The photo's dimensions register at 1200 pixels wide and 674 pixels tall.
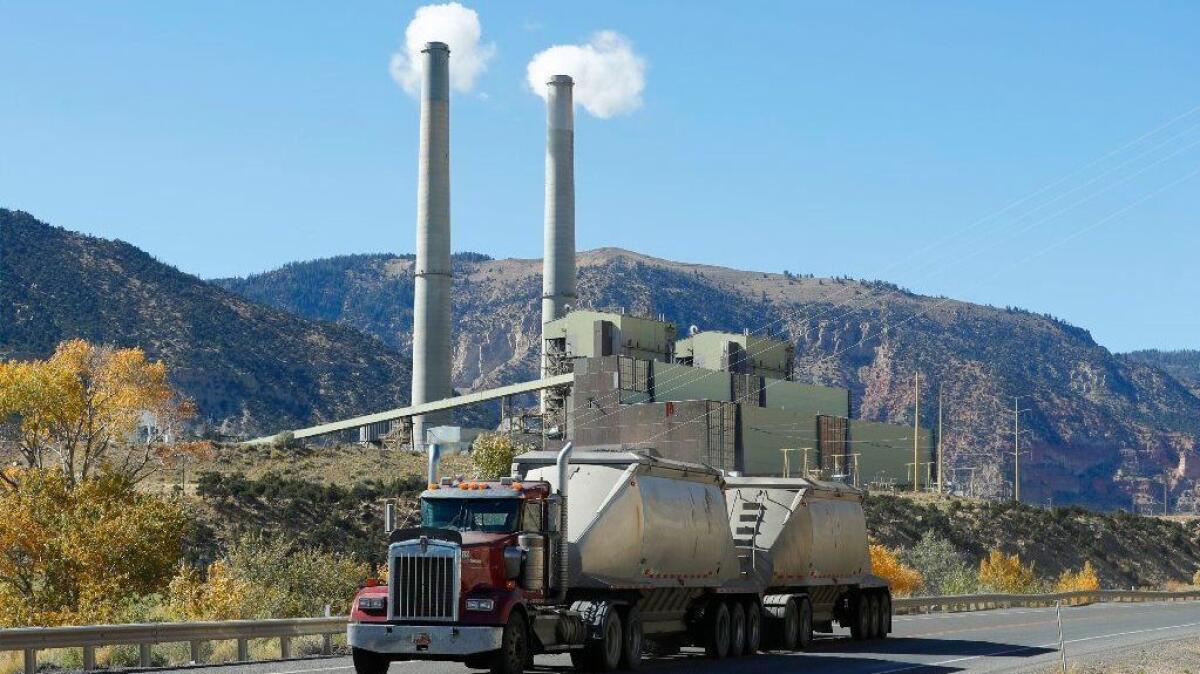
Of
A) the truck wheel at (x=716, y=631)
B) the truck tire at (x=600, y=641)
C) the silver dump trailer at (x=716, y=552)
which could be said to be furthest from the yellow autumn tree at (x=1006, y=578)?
the truck tire at (x=600, y=641)

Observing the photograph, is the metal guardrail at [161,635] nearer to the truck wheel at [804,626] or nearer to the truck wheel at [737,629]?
the truck wheel at [737,629]

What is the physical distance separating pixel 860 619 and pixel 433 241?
3335 inches

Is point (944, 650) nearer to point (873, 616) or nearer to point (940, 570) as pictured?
point (873, 616)

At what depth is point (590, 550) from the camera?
2412cm

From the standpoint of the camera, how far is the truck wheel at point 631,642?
24.7 metres

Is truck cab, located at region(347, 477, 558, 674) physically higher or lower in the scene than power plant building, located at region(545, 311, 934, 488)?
lower

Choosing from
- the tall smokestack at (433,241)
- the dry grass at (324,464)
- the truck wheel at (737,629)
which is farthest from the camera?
the tall smokestack at (433,241)

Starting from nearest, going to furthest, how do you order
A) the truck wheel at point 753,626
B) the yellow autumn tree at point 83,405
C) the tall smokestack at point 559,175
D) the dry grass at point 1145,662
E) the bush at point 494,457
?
the dry grass at point 1145,662
the truck wheel at point 753,626
the yellow autumn tree at point 83,405
the bush at point 494,457
the tall smokestack at point 559,175

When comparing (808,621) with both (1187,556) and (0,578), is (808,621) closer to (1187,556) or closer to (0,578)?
(0,578)

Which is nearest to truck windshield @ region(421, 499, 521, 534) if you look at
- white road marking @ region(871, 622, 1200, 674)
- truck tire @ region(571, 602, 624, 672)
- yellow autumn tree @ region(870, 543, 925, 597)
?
truck tire @ region(571, 602, 624, 672)

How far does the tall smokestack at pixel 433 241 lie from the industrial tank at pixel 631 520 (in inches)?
3523

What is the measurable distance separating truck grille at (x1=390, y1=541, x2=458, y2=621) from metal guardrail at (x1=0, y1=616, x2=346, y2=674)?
538 cm

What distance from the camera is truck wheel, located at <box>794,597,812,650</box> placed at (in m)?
31.8

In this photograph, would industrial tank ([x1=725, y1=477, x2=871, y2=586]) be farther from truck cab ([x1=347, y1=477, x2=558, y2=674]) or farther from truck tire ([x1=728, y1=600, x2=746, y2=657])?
truck cab ([x1=347, y1=477, x2=558, y2=674])
